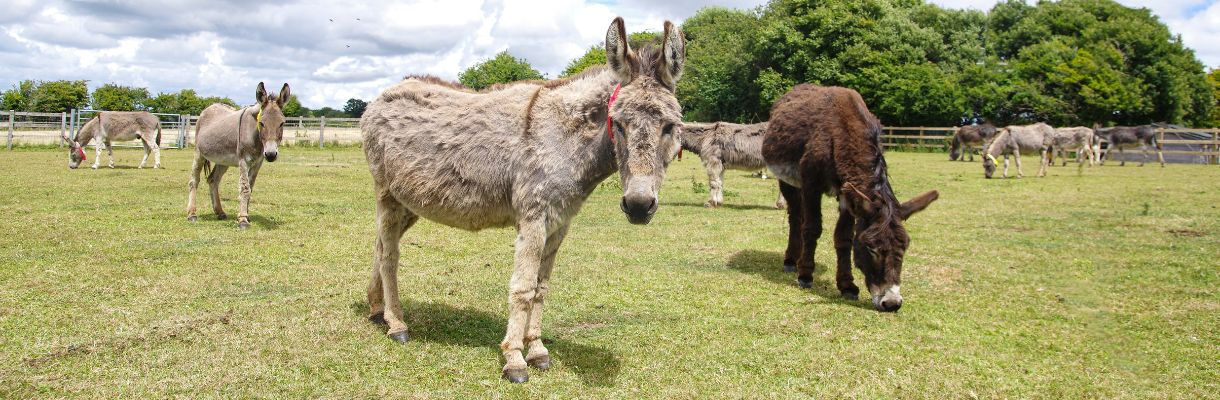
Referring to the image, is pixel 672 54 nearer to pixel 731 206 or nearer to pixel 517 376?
pixel 517 376

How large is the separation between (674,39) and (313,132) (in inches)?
1705

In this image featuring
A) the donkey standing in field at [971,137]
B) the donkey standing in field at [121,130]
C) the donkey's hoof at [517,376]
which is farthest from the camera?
the donkey standing in field at [971,137]

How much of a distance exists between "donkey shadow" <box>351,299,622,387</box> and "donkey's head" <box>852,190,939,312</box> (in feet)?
10.0

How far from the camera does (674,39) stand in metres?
4.48

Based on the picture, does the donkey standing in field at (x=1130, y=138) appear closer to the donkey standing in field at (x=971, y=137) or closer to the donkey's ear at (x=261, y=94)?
the donkey standing in field at (x=971, y=137)

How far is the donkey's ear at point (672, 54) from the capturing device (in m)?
4.47

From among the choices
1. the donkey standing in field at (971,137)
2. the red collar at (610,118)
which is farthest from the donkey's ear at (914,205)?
the donkey standing in field at (971,137)

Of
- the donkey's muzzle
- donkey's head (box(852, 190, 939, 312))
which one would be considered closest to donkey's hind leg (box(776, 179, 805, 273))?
donkey's head (box(852, 190, 939, 312))

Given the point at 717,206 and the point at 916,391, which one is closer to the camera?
the point at 916,391

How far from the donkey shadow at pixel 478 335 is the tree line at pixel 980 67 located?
40.3 metres

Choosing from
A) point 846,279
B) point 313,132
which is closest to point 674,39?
point 846,279

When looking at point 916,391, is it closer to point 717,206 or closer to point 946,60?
point 717,206

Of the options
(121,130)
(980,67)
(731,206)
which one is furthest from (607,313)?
(980,67)

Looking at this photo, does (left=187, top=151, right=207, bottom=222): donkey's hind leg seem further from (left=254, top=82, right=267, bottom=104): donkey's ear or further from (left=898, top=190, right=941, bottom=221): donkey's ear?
(left=898, top=190, right=941, bottom=221): donkey's ear
